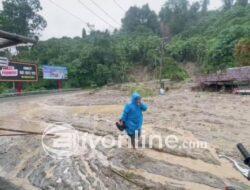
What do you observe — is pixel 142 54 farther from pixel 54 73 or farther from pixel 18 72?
pixel 18 72

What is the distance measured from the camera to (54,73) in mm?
33375

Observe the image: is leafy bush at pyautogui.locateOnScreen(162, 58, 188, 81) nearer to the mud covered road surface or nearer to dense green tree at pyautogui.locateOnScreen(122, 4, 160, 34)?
the mud covered road surface

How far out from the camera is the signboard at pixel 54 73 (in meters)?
31.9

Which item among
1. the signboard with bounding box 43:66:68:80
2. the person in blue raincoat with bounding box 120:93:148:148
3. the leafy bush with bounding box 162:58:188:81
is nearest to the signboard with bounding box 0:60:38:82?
the signboard with bounding box 43:66:68:80

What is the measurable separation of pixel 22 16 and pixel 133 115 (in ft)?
144

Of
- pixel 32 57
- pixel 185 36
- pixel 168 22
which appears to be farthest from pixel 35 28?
pixel 168 22

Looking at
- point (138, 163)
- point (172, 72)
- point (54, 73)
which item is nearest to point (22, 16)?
point (54, 73)

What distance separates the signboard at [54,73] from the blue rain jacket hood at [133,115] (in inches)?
1039

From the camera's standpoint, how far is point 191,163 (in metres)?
6.32

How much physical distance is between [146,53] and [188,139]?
3723 cm

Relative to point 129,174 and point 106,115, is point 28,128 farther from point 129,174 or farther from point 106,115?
point 129,174

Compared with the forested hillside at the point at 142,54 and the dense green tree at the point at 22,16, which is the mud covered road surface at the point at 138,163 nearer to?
the forested hillside at the point at 142,54

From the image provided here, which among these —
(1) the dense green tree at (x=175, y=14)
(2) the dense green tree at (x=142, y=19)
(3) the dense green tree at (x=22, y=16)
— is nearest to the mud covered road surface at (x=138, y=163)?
(3) the dense green tree at (x=22, y=16)

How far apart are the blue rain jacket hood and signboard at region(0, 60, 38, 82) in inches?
789
